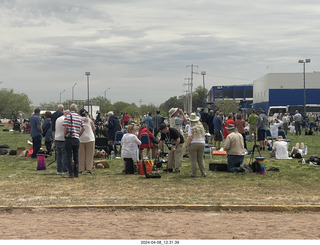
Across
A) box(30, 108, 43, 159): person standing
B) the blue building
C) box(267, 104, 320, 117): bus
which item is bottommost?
box(30, 108, 43, 159): person standing

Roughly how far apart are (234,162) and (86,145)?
12.6 feet

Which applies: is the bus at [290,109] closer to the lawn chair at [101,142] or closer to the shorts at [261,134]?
the shorts at [261,134]

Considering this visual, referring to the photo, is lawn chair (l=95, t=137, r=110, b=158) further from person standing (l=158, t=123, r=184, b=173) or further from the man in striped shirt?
the man in striped shirt

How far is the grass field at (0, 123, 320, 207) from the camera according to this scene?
9680 millimetres

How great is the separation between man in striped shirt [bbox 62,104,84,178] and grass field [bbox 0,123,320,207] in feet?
1.35

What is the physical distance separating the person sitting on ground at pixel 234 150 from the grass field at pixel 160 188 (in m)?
0.41

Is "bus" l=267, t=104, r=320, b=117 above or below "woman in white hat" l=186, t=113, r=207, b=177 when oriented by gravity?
above

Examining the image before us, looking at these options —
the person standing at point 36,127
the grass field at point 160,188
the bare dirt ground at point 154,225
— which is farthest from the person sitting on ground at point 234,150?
the person standing at point 36,127

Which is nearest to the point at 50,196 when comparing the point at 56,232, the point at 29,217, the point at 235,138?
the point at 29,217

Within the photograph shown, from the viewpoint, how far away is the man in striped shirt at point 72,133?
12.7 m

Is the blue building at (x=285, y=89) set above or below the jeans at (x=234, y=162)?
above

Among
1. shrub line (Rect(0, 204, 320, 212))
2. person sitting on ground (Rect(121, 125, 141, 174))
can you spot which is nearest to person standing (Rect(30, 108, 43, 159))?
person sitting on ground (Rect(121, 125, 141, 174))

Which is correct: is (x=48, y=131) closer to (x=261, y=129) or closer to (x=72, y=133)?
(x=72, y=133)

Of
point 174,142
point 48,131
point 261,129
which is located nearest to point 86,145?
point 174,142
